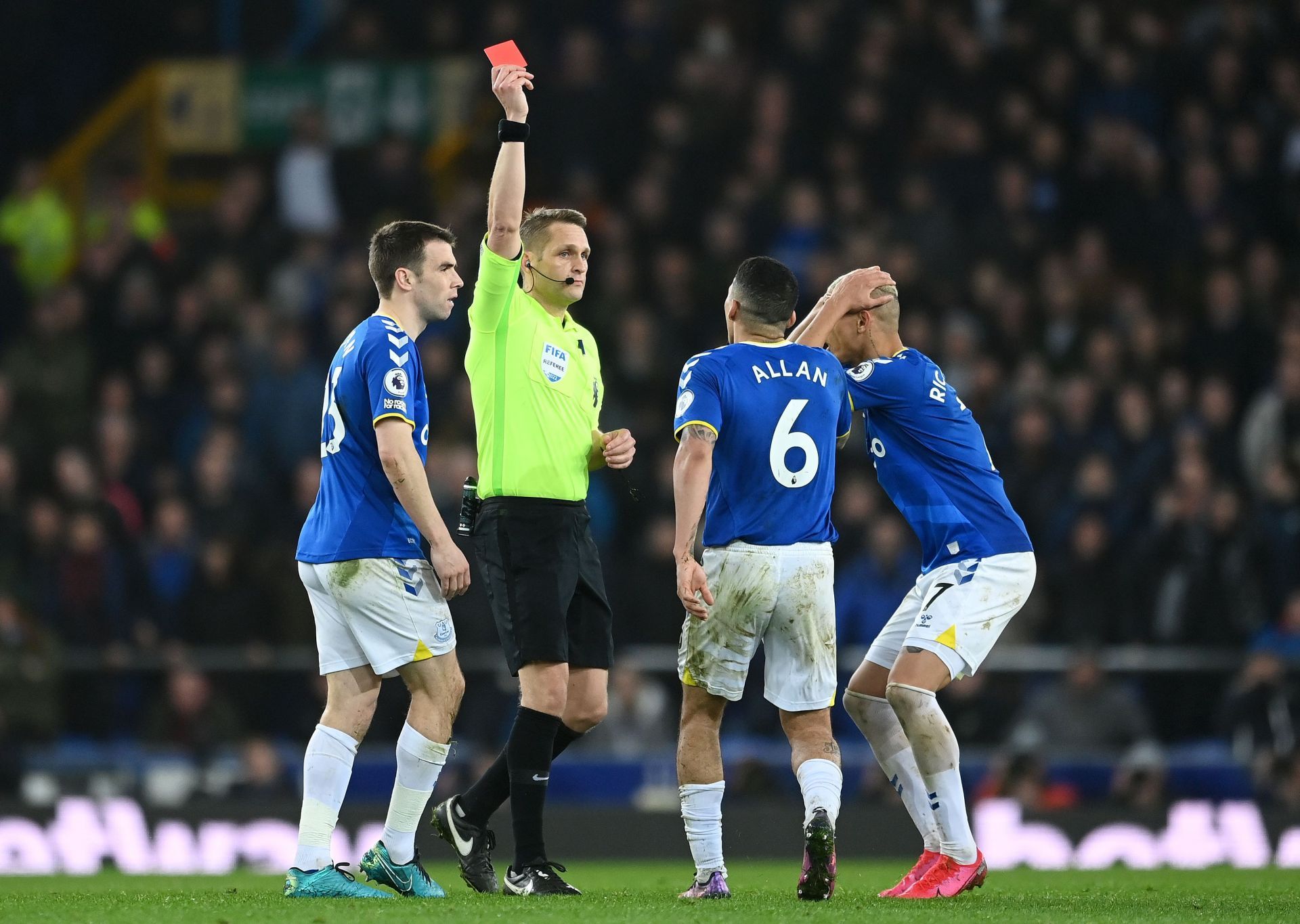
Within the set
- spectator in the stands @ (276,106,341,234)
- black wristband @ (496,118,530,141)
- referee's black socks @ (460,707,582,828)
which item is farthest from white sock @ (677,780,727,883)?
spectator in the stands @ (276,106,341,234)

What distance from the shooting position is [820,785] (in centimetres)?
689

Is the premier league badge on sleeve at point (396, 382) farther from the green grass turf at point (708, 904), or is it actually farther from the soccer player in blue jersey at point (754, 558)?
the green grass turf at point (708, 904)

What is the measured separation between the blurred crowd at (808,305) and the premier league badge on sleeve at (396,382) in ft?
20.8

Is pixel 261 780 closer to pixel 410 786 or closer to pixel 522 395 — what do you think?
pixel 410 786

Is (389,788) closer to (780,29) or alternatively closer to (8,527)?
(8,527)

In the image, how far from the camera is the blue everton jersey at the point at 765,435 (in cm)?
712

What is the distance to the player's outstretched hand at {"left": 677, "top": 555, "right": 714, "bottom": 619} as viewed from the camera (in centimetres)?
684

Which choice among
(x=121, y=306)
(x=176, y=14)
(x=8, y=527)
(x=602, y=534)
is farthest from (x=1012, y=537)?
(x=176, y=14)

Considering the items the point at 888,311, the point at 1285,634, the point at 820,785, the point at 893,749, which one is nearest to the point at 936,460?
the point at 888,311

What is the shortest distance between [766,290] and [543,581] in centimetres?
145

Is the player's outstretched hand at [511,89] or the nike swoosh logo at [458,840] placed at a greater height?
the player's outstretched hand at [511,89]

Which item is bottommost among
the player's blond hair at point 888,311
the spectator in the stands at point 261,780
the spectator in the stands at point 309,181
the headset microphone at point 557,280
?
the spectator in the stands at point 261,780

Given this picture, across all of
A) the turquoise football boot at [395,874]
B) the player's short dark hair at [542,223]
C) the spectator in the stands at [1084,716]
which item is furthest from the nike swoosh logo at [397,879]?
the spectator in the stands at [1084,716]

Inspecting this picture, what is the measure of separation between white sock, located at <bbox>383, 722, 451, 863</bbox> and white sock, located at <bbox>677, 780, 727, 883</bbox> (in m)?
0.97
